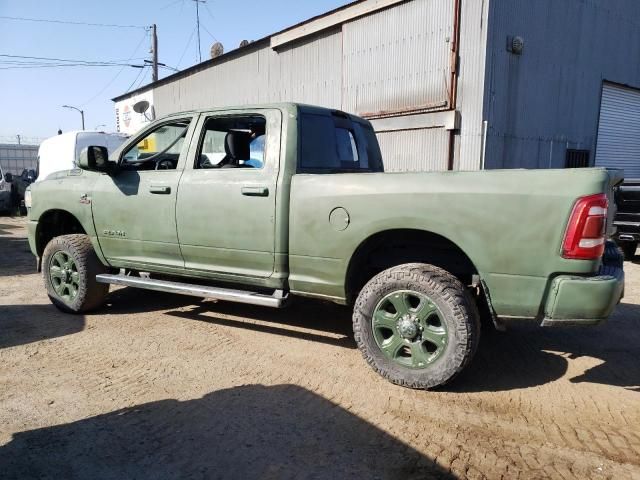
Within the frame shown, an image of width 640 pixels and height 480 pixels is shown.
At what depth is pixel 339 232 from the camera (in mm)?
3570

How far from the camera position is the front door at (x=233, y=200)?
3.87m

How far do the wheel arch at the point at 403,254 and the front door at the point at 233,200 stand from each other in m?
0.68

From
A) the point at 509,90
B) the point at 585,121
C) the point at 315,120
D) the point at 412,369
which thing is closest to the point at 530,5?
the point at 509,90

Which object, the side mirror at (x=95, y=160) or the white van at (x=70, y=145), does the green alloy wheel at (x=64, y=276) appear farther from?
the white van at (x=70, y=145)

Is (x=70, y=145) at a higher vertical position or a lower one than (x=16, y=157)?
lower

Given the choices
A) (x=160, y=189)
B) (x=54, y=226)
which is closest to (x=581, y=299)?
(x=160, y=189)

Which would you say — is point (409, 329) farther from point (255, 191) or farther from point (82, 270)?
point (82, 270)

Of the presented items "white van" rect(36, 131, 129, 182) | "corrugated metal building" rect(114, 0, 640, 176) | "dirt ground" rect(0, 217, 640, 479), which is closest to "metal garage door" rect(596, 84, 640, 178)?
"corrugated metal building" rect(114, 0, 640, 176)

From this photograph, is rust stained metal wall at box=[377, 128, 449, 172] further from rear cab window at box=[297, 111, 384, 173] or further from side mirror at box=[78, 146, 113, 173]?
side mirror at box=[78, 146, 113, 173]

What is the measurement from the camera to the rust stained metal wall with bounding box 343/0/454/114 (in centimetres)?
1022

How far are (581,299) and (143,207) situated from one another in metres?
3.61

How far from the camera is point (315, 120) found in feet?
13.8

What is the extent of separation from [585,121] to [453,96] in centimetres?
487

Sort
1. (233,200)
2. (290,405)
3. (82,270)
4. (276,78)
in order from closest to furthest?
(290,405) → (233,200) → (82,270) → (276,78)
